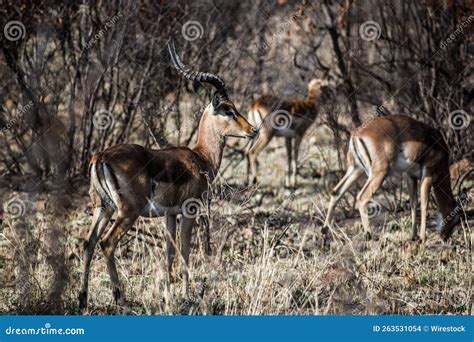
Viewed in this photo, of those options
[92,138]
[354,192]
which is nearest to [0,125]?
[92,138]

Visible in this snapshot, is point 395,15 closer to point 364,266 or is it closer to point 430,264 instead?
point 430,264

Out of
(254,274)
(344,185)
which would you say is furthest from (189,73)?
(344,185)

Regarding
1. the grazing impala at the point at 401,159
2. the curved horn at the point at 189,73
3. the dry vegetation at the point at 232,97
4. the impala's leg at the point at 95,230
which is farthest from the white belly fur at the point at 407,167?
the impala's leg at the point at 95,230

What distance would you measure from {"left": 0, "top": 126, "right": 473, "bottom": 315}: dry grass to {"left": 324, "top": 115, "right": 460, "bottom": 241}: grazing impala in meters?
0.41

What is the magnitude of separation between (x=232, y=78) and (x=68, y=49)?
1890 mm

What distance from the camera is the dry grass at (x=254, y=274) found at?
5.25 metres

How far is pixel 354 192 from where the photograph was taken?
9.43 metres

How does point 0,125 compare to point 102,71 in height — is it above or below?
below

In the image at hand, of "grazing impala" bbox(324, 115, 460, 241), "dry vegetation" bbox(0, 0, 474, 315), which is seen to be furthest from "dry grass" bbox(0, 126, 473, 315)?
"grazing impala" bbox(324, 115, 460, 241)

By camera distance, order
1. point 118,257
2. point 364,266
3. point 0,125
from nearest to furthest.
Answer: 1. point 364,266
2. point 118,257
3. point 0,125

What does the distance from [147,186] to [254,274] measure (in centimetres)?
92

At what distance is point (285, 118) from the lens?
11812 millimetres

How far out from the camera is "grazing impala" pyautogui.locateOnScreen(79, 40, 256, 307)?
18.5 feet

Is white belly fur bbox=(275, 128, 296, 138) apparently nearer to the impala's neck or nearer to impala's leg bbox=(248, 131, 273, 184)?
impala's leg bbox=(248, 131, 273, 184)
